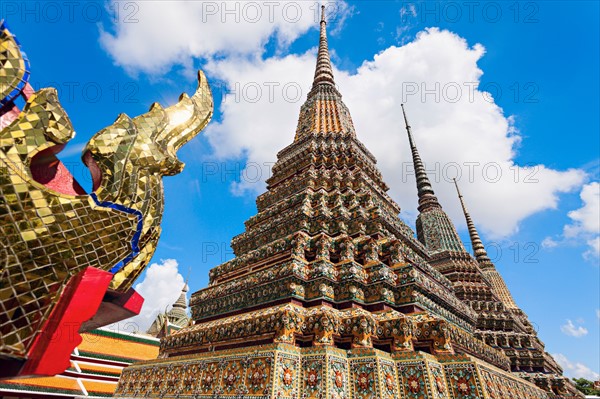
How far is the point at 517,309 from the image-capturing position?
20.4m

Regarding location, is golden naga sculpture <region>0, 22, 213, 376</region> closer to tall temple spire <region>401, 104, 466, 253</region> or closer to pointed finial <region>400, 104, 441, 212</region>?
tall temple spire <region>401, 104, 466, 253</region>

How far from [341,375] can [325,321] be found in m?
0.74

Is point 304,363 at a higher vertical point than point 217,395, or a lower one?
higher

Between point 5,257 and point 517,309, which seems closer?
point 5,257

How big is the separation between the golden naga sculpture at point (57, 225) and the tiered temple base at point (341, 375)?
2.21m

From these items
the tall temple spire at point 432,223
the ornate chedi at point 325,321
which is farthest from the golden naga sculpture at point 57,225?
the tall temple spire at point 432,223

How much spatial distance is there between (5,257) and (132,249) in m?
0.73

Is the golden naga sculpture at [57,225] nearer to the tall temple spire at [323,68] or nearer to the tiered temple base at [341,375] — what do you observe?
the tiered temple base at [341,375]

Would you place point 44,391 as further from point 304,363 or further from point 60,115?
point 60,115

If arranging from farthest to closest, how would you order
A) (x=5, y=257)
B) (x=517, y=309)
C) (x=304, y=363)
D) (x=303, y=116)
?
(x=517, y=309) < (x=303, y=116) < (x=304, y=363) < (x=5, y=257)

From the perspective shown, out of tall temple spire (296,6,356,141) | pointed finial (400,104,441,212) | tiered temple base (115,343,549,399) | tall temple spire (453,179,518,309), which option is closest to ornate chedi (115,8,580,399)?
tiered temple base (115,343,549,399)

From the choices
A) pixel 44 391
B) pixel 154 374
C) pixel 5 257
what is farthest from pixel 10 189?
pixel 44 391

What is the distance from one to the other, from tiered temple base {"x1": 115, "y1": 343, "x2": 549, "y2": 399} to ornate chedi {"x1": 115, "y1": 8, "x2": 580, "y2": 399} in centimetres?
1

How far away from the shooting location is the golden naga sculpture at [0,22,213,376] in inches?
76.9
